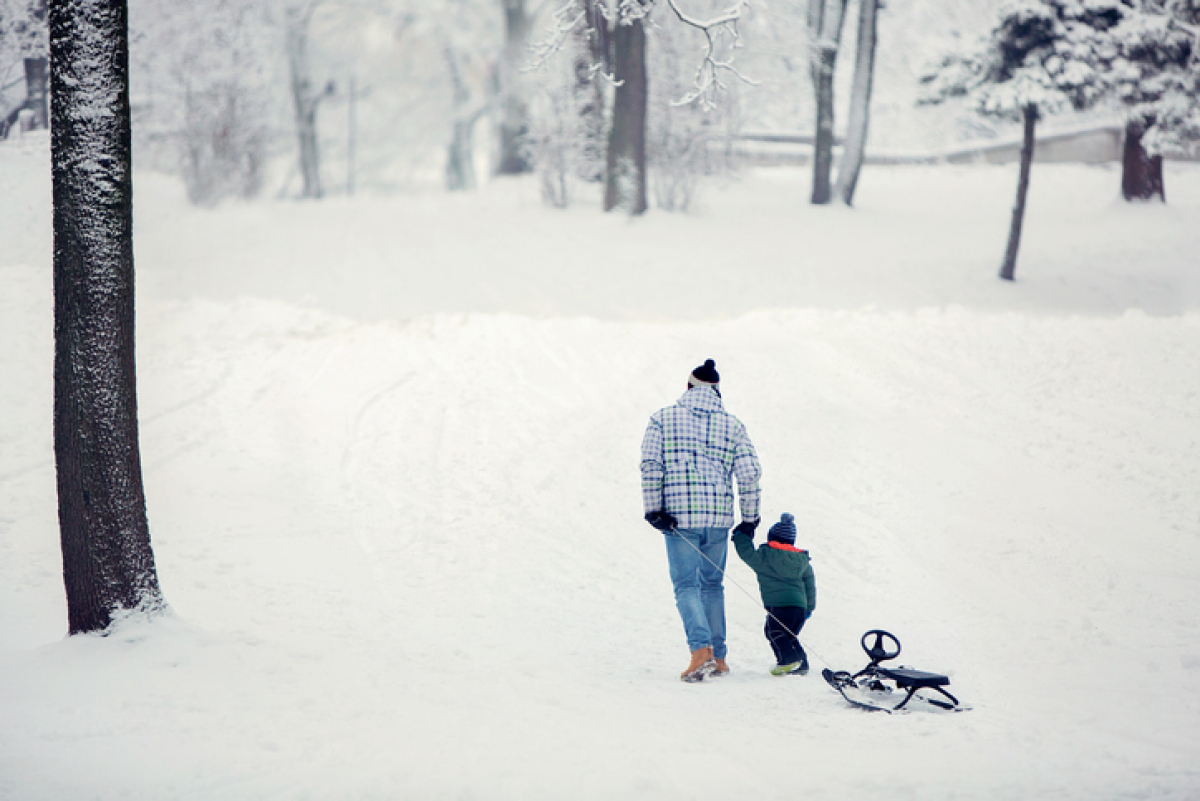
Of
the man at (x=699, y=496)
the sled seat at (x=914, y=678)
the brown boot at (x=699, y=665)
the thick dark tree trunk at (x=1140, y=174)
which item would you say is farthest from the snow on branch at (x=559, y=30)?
the thick dark tree trunk at (x=1140, y=174)

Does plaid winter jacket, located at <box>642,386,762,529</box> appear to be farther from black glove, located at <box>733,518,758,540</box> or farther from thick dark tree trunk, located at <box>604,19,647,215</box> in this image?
thick dark tree trunk, located at <box>604,19,647,215</box>

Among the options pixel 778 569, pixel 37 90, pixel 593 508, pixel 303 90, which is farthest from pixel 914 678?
pixel 303 90

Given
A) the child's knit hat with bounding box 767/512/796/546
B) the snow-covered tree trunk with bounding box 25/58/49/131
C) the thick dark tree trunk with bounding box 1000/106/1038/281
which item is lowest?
the child's knit hat with bounding box 767/512/796/546

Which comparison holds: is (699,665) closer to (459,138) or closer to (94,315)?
(94,315)

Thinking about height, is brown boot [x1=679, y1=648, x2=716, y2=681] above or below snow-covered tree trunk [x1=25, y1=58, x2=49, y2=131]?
below

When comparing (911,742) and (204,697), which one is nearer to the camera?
(911,742)

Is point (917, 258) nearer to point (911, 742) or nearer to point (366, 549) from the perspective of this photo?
point (366, 549)

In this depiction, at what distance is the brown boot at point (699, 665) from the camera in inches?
228

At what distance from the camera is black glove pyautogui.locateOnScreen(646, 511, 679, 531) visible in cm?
576

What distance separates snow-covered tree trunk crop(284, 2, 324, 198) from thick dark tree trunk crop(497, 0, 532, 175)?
622 cm

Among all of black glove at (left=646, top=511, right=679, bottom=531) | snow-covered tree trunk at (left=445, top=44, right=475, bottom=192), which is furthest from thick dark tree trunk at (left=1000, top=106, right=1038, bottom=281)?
snow-covered tree trunk at (left=445, top=44, right=475, bottom=192)

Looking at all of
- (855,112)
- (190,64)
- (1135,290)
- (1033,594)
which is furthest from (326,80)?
(1033,594)

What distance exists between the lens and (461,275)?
16.7 m

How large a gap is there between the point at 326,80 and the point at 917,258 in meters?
23.6
